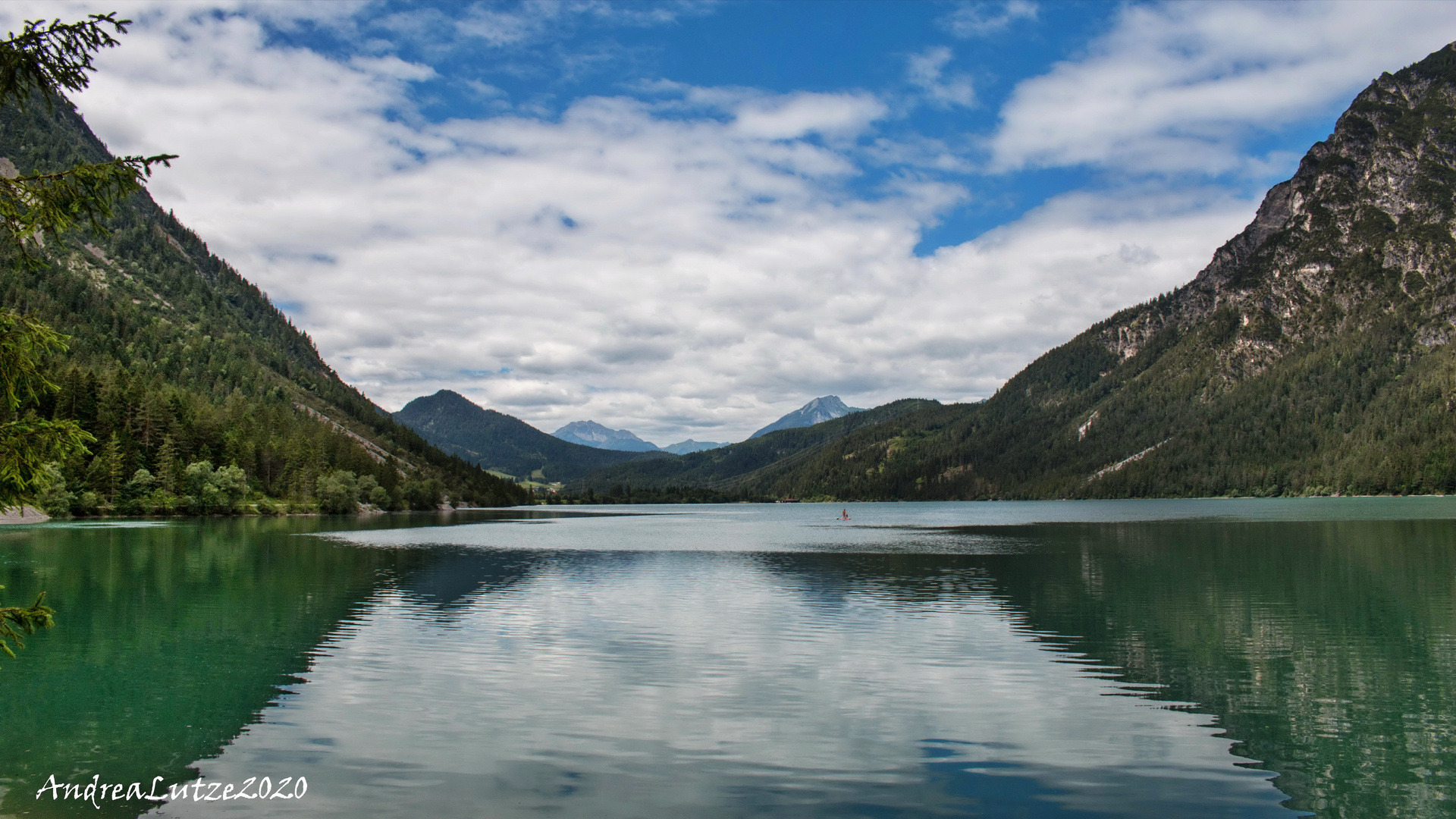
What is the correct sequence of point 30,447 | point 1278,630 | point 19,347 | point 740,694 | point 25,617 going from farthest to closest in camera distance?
point 1278,630 → point 740,694 → point 30,447 → point 19,347 → point 25,617

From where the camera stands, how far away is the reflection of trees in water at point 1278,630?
17828 mm

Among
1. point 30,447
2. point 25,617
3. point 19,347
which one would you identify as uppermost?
point 19,347

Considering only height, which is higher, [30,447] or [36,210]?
[36,210]

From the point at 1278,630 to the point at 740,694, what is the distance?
23.4 metres

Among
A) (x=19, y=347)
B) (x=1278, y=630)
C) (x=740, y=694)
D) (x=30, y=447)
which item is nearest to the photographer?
(x=19, y=347)

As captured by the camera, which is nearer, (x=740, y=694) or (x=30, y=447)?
(x=30, y=447)

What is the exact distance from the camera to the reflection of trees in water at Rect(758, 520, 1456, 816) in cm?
1783

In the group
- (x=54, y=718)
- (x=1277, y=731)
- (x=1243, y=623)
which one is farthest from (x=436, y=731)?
(x=1243, y=623)

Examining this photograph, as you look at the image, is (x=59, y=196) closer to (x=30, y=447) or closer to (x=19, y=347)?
(x=19, y=347)

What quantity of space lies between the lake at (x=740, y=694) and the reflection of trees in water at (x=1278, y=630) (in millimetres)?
158

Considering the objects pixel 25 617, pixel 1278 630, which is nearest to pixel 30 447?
pixel 25 617

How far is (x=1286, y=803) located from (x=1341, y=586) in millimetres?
38036

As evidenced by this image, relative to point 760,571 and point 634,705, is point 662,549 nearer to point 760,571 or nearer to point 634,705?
point 760,571

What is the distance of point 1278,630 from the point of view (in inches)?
1296
